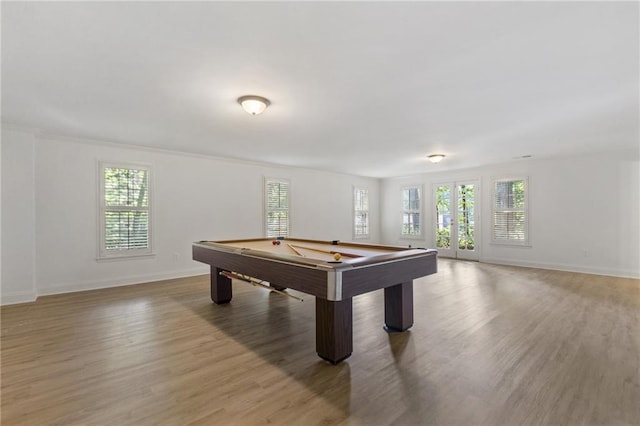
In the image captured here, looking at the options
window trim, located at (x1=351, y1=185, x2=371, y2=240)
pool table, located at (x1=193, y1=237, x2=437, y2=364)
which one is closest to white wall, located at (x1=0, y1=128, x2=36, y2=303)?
pool table, located at (x1=193, y1=237, x2=437, y2=364)

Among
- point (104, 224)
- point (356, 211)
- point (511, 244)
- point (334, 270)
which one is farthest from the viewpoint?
point (356, 211)

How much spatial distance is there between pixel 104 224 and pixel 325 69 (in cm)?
447

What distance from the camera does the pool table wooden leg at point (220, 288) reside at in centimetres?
384

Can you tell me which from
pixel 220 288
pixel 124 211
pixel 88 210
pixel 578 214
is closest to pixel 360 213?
pixel 578 214

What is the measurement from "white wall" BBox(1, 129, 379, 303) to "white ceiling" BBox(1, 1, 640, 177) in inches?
20.0

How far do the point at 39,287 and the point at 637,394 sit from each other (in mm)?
6547

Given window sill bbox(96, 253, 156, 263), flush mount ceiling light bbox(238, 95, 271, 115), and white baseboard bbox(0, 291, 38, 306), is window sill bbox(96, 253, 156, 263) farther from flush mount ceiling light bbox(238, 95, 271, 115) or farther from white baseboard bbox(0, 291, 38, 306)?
flush mount ceiling light bbox(238, 95, 271, 115)

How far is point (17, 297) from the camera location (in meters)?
3.93

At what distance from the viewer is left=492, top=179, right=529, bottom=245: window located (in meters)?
6.66

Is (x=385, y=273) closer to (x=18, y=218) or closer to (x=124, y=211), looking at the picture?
(x=124, y=211)

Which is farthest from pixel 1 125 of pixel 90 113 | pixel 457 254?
pixel 457 254

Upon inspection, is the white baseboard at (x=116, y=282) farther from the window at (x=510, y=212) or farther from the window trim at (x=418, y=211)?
the window at (x=510, y=212)

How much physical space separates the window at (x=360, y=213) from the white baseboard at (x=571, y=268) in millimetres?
3338

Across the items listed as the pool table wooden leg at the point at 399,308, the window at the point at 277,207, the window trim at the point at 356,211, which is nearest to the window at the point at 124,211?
the window at the point at 277,207
